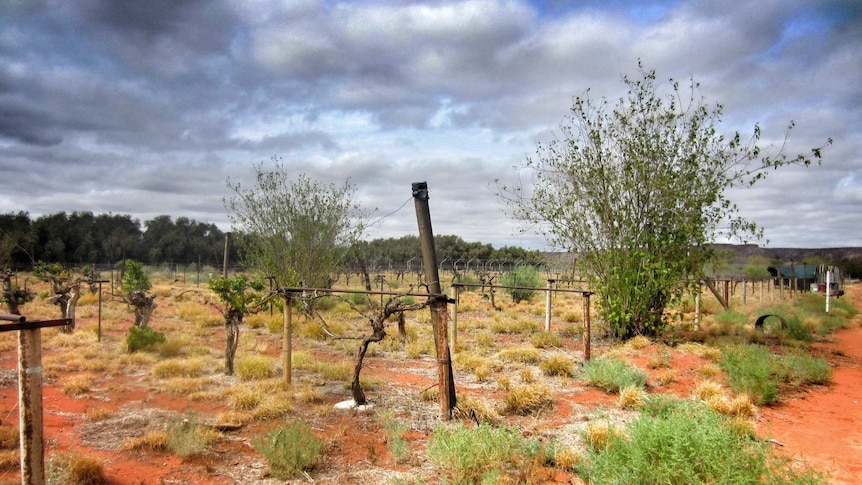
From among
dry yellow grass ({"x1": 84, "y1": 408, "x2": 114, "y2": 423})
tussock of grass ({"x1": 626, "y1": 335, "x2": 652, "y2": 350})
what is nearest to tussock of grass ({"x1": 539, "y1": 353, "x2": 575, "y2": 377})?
tussock of grass ({"x1": 626, "y1": 335, "x2": 652, "y2": 350})

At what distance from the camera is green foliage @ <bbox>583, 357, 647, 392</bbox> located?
27.3ft

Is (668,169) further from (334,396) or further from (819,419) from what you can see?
(334,396)

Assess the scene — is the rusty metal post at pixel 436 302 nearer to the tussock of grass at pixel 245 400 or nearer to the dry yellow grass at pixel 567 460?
the dry yellow grass at pixel 567 460

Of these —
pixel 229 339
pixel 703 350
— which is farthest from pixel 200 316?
pixel 703 350

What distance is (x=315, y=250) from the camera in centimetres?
1675

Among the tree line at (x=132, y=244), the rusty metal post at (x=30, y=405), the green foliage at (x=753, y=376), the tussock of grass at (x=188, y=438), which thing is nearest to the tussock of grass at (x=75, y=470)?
the tussock of grass at (x=188, y=438)

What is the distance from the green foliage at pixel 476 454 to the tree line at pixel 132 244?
31.9 meters

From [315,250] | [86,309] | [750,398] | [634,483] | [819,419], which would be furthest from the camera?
[86,309]

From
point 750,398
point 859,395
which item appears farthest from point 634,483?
point 859,395

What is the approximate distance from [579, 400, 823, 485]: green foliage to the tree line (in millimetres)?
32298

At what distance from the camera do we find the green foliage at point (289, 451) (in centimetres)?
509

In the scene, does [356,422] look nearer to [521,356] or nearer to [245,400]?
[245,400]

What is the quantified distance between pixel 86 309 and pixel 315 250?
8850 millimetres

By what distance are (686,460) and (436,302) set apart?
3148 millimetres
